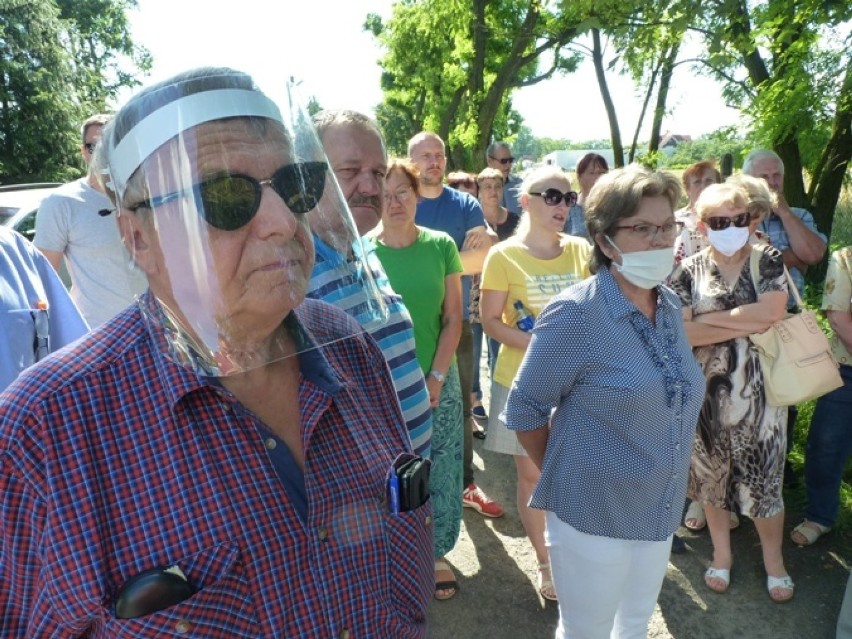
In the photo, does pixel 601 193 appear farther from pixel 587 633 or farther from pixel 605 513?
pixel 587 633

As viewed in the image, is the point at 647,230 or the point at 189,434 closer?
the point at 189,434

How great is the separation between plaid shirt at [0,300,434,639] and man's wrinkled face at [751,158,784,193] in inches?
161

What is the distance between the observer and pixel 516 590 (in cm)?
321

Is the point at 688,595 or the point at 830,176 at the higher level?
the point at 830,176

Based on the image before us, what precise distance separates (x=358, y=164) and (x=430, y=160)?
8.12ft

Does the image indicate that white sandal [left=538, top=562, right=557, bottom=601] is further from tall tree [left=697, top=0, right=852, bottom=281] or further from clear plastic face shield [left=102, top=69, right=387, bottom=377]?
tall tree [left=697, top=0, right=852, bottom=281]

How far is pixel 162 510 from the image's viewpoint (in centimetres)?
97

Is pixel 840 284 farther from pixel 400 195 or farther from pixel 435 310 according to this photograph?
pixel 400 195

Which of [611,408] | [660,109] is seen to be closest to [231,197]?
[611,408]

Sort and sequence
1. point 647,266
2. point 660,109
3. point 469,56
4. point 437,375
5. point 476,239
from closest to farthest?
point 647,266 < point 437,375 < point 476,239 < point 469,56 < point 660,109

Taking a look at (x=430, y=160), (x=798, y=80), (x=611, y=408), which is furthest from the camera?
(x=798, y=80)

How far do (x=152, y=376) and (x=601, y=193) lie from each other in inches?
68.5

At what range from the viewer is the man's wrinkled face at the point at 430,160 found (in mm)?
4196

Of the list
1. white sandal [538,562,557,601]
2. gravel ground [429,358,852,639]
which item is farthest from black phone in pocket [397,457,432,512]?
white sandal [538,562,557,601]
